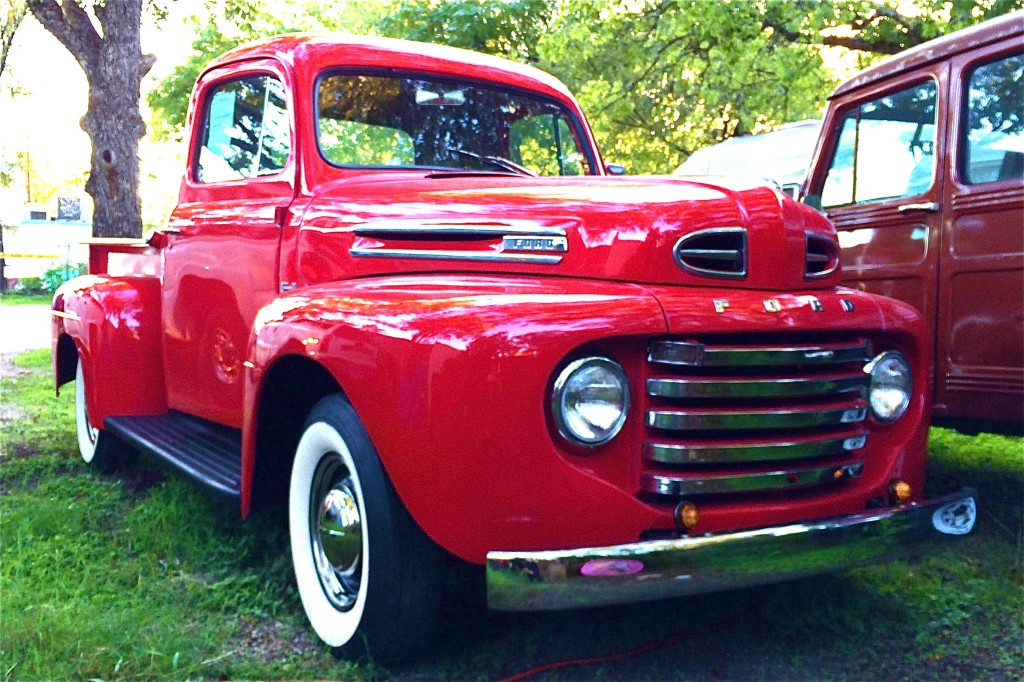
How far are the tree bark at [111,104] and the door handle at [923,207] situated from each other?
24.8ft

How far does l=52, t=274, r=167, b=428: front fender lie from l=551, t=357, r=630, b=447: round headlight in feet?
9.22

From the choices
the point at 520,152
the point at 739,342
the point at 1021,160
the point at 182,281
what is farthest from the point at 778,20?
the point at 739,342

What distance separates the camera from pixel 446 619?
122 inches

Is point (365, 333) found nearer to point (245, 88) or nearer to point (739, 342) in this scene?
point (739, 342)

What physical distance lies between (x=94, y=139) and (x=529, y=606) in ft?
29.2

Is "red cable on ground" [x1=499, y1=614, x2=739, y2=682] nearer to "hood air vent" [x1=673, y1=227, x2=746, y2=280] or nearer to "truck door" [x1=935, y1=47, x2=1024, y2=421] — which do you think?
"hood air vent" [x1=673, y1=227, x2=746, y2=280]

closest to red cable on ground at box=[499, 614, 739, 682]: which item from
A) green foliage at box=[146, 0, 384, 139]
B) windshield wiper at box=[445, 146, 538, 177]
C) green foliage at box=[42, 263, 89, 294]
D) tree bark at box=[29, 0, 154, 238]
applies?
windshield wiper at box=[445, 146, 538, 177]

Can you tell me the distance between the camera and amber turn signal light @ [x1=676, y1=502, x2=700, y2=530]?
8.09 feet

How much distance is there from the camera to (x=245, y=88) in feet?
13.3

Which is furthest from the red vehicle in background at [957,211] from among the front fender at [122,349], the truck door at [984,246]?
the front fender at [122,349]

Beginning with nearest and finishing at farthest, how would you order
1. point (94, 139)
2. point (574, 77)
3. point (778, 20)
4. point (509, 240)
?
point (509, 240) < point (94, 139) < point (778, 20) < point (574, 77)

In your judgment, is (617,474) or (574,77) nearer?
(617,474)

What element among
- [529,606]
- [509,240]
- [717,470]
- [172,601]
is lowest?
[172,601]

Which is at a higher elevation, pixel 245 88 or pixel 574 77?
pixel 574 77
